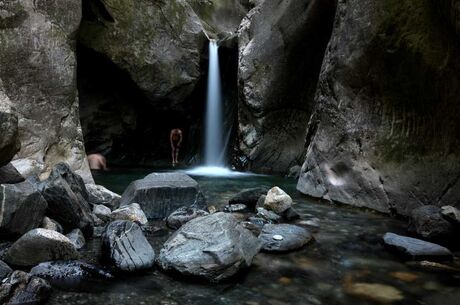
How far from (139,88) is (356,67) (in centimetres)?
906

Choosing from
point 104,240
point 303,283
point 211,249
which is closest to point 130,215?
point 104,240

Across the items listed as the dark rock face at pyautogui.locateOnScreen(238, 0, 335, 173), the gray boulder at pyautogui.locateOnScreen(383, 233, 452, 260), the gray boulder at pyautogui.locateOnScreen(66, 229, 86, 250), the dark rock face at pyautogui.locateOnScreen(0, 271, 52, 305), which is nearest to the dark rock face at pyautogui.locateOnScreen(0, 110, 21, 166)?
the gray boulder at pyautogui.locateOnScreen(66, 229, 86, 250)

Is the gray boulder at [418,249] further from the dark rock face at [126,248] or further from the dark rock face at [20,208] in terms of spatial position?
the dark rock face at [20,208]

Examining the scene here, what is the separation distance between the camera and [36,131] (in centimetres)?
896

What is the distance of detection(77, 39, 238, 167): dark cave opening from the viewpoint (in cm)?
1538

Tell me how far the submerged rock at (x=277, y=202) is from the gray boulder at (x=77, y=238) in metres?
3.03

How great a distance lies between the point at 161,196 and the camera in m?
Answer: 6.84

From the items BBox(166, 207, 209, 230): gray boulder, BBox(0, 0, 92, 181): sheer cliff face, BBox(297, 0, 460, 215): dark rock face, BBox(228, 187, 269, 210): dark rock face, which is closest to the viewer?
BBox(166, 207, 209, 230): gray boulder

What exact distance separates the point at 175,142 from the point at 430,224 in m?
12.7

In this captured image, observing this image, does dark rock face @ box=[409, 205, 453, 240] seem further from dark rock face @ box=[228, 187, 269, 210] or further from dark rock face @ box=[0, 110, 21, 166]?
dark rock face @ box=[0, 110, 21, 166]

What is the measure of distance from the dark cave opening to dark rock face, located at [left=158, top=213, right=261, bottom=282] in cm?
1097

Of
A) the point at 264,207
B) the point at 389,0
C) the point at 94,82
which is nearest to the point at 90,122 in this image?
the point at 94,82

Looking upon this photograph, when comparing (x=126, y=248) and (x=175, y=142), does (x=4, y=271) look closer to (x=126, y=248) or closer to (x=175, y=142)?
(x=126, y=248)

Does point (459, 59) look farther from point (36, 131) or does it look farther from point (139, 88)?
point (139, 88)
